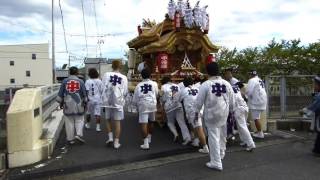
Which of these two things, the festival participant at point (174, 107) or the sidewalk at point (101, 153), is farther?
the festival participant at point (174, 107)

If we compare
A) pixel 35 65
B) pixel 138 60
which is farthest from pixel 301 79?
pixel 35 65

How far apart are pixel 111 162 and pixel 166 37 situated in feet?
19.6

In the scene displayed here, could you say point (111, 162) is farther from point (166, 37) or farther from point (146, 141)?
point (166, 37)

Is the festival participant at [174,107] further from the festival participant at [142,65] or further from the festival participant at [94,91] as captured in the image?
the festival participant at [142,65]

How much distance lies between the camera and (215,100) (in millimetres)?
8016

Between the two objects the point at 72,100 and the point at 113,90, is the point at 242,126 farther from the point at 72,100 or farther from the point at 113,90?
the point at 72,100

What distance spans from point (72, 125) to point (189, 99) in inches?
111

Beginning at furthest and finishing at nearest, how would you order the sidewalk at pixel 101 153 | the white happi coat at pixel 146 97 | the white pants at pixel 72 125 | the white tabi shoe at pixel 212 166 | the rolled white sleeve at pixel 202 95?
the white pants at pixel 72 125 → the white happi coat at pixel 146 97 → the rolled white sleeve at pixel 202 95 → the white tabi shoe at pixel 212 166 → the sidewalk at pixel 101 153

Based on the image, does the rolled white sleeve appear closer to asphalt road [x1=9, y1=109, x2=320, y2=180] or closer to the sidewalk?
asphalt road [x1=9, y1=109, x2=320, y2=180]

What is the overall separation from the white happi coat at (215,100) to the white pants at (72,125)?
10.5 feet

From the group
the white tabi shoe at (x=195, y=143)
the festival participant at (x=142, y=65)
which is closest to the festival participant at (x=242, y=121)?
the white tabi shoe at (x=195, y=143)

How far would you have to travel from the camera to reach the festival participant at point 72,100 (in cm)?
961

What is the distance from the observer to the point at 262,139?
447 inches

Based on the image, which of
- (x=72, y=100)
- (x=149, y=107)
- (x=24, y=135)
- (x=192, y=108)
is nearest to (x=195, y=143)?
(x=192, y=108)
